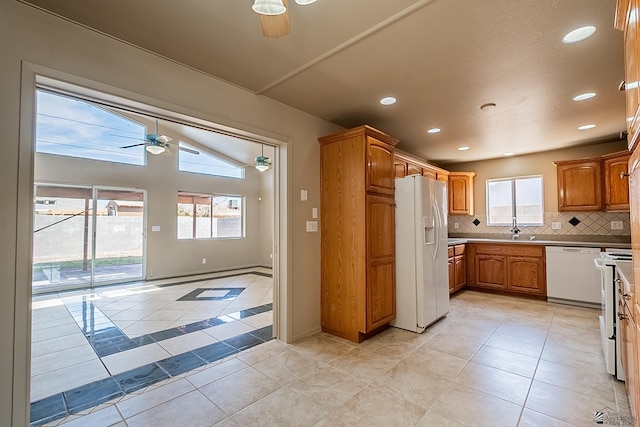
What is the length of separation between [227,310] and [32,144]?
3140 mm

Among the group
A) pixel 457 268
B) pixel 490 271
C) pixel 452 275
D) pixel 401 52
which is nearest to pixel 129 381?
pixel 401 52

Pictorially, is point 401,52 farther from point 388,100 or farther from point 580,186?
point 580,186

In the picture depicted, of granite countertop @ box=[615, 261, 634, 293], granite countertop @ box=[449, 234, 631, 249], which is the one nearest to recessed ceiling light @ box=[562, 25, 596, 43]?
granite countertop @ box=[615, 261, 634, 293]

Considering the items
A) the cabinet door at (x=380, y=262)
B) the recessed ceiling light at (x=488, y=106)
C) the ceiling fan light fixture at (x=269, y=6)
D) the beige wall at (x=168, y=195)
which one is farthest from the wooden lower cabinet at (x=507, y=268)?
the beige wall at (x=168, y=195)

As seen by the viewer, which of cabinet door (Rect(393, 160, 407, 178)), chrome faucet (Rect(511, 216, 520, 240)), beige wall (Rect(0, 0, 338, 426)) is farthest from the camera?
chrome faucet (Rect(511, 216, 520, 240))

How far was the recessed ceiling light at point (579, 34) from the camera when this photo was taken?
1.85 meters

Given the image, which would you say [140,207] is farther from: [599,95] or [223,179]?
[599,95]

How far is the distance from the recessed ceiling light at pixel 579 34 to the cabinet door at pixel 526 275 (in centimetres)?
365

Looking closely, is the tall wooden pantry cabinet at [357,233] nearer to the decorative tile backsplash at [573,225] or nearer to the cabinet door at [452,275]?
the cabinet door at [452,275]

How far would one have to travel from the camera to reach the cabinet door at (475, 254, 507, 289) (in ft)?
15.9

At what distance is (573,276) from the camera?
4145mm

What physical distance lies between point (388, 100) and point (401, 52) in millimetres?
871

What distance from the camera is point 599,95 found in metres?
2.83

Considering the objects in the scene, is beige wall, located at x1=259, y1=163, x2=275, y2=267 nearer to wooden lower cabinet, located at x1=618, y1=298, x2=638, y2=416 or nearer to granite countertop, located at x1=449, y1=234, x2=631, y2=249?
granite countertop, located at x1=449, y1=234, x2=631, y2=249
